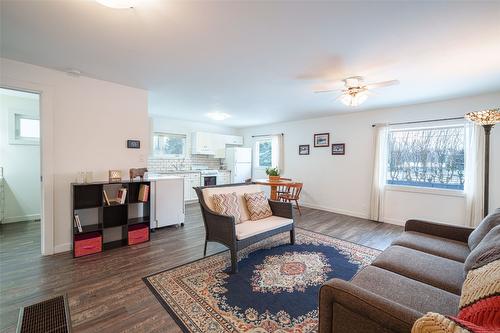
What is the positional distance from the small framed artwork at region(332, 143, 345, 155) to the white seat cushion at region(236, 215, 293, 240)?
2.91 metres

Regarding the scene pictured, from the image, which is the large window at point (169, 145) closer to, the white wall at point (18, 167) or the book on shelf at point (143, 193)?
the white wall at point (18, 167)

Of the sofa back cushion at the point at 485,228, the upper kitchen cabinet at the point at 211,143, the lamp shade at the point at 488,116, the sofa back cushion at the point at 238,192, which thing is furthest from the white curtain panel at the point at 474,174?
the upper kitchen cabinet at the point at 211,143

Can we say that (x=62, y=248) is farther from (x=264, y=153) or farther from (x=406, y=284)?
(x=264, y=153)

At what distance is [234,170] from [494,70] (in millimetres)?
5623

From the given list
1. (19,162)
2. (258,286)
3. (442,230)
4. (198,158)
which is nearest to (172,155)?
(198,158)

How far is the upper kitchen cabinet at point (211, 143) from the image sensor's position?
646cm

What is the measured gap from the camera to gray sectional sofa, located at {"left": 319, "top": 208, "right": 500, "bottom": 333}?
3.46 ft

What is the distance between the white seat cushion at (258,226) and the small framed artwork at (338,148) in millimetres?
2913

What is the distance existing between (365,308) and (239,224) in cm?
195

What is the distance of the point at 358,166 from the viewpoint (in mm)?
5020

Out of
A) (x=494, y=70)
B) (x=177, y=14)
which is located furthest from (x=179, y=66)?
(x=494, y=70)

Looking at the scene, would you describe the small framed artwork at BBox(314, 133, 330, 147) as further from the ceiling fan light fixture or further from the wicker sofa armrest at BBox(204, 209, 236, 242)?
the wicker sofa armrest at BBox(204, 209, 236, 242)

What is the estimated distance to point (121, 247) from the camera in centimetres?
314

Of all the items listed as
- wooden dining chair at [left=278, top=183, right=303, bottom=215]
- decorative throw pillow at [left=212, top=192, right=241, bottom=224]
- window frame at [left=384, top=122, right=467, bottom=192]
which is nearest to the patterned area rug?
decorative throw pillow at [left=212, top=192, right=241, bottom=224]
